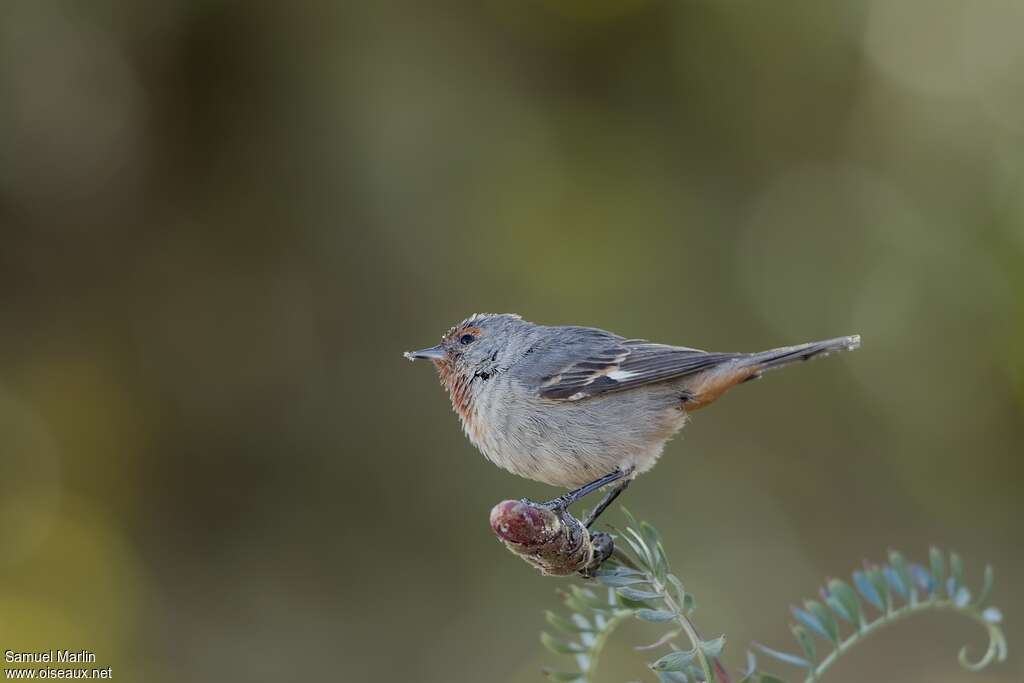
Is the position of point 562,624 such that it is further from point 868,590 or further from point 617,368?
point 617,368

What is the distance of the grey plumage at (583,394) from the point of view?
3.86 meters

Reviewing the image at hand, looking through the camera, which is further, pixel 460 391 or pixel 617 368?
pixel 460 391

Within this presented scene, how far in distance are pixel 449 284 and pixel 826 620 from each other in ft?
15.9

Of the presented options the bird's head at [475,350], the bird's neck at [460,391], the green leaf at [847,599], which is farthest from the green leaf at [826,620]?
the bird's head at [475,350]

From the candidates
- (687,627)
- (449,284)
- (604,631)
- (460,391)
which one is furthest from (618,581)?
(449,284)

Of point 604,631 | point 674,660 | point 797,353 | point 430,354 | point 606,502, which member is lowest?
point 606,502

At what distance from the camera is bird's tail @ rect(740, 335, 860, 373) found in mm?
3545

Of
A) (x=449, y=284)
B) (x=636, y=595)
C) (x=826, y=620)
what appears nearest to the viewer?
(x=636, y=595)

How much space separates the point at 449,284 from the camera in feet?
22.4

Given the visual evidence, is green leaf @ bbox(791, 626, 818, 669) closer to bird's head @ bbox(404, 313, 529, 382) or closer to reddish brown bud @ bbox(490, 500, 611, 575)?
reddish brown bud @ bbox(490, 500, 611, 575)

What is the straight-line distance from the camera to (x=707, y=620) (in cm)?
622

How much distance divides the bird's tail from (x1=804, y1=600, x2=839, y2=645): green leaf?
145 centimetres

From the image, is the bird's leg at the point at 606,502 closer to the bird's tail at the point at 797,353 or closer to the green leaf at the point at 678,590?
the bird's tail at the point at 797,353

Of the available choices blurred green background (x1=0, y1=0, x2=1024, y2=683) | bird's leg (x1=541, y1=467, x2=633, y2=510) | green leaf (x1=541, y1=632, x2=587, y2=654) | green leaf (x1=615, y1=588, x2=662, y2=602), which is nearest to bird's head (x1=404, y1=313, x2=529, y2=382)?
bird's leg (x1=541, y1=467, x2=633, y2=510)
